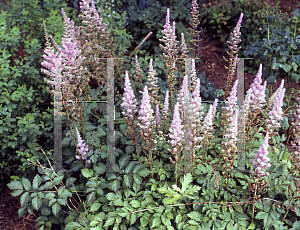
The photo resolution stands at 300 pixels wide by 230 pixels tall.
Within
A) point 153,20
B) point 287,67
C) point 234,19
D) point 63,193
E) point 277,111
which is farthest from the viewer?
point 234,19

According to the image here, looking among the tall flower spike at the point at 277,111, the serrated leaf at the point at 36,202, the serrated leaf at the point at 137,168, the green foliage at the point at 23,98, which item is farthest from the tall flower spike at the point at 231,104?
the green foliage at the point at 23,98

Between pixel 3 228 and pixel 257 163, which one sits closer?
pixel 257 163

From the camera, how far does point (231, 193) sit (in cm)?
271

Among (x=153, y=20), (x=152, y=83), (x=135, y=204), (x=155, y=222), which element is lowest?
(x=155, y=222)

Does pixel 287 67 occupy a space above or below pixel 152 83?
above

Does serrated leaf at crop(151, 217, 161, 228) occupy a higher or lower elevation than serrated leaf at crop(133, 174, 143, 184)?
lower

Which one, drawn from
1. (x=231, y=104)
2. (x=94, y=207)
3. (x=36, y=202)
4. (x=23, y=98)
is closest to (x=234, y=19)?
(x=231, y=104)

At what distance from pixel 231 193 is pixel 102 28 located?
238 centimetres

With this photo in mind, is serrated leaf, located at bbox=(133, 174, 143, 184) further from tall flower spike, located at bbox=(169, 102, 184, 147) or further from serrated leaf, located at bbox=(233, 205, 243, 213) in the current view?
serrated leaf, located at bbox=(233, 205, 243, 213)

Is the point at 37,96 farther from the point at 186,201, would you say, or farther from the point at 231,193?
the point at 231,193

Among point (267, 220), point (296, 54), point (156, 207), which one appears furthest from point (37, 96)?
point (296, 54)

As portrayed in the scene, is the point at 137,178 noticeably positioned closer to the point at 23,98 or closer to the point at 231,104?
the point at 231,104

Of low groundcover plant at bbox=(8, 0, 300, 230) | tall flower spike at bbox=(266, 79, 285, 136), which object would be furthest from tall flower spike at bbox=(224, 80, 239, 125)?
tall flower spike at bbox=(266, 79, 285, 136)

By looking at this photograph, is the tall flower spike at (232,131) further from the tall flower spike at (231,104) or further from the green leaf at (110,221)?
the green leaf at (110,221)
